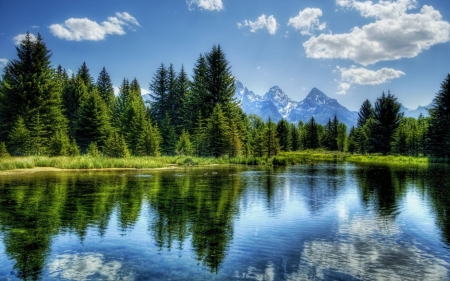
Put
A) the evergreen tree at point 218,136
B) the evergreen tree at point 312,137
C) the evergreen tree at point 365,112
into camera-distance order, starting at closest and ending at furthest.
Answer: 1. the evergreen tree at point 218,136
2. the evergreen tree at point 312,137
3. the evergreen tree at point 365,112

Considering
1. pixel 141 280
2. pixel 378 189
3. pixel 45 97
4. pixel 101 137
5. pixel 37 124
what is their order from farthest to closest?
pixel 101 137, pixel 45 97, pixel 37 124, pixel 378 189, pixel 141 280

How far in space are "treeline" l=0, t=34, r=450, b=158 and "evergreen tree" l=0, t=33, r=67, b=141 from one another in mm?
138

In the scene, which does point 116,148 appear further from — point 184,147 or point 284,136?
point 284,136

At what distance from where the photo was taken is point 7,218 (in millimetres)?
12898

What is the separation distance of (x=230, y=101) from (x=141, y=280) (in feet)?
211

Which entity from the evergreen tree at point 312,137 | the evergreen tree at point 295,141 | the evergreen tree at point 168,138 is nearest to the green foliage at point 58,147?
the evergreen tree at point 168,138

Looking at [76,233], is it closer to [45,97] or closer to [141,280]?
[141,280]

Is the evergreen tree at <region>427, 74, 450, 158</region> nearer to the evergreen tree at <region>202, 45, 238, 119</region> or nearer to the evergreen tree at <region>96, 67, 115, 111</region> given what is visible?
the evergreen tree at <region>202, 45, 238, 119</region>

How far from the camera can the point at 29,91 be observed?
52.1 metres

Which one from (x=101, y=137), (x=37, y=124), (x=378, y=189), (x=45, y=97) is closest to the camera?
(x=378, y=189)

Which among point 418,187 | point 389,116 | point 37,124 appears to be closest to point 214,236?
point 418,187

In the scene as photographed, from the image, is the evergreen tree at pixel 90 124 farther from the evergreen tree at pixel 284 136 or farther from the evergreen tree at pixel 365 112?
the evergreen tree at pixel 365 112

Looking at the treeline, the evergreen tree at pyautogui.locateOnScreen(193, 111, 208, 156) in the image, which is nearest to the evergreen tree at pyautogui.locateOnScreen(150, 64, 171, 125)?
the treeline

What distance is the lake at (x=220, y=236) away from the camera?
786cm
